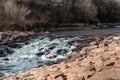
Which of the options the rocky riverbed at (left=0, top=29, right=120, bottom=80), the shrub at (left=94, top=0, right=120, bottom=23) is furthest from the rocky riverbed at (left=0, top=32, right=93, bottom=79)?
the shrub at (left=94, top=0, right=120, bottom=23)

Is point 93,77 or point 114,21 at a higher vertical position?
point 93,77

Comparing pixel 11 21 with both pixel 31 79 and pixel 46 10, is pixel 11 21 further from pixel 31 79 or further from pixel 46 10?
pixel 31 79

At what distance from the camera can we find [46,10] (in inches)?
2340

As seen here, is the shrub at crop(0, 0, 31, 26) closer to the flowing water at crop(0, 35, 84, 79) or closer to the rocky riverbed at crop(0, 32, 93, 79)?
the rocky riverbed at crop(0, 32, 93, 79)

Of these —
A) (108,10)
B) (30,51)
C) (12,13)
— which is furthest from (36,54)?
(108,10)

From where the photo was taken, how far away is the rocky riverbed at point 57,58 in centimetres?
1515

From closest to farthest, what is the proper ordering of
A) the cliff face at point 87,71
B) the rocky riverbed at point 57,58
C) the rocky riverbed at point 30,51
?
the cliff face at point 87,71, the rocky riverbed at point 57,58, the rocky riverbed at point 30,51

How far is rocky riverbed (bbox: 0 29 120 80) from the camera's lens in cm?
1515

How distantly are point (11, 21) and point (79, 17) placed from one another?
16.8 metres

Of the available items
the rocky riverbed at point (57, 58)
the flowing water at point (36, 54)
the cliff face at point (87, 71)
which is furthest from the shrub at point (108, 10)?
the cliff face at point (87, 71)

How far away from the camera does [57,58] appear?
935 inches

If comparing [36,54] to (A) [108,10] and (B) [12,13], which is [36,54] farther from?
(A) [108,10]

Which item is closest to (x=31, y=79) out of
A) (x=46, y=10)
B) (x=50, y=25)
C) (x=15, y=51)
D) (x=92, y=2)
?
(x=15, y=51)

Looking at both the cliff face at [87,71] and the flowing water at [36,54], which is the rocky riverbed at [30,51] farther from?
the cliff face at [87,71]
